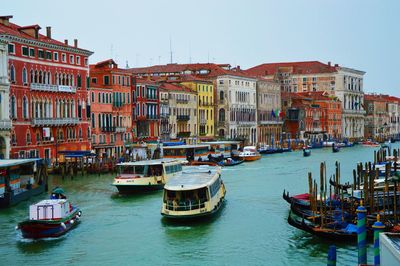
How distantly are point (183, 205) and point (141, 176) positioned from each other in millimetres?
5551

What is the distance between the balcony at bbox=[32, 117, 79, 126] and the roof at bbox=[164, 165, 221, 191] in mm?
10014

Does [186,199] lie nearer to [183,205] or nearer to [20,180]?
[183,205]

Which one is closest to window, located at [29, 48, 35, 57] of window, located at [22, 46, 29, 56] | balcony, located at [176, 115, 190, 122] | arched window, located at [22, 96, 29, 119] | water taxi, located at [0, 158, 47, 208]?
window, located at [22, 46, 29, 56]

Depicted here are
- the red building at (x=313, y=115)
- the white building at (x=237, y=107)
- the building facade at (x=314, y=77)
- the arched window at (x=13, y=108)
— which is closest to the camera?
the arched window at (x=13, y=108)

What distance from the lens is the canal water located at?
39.2ft

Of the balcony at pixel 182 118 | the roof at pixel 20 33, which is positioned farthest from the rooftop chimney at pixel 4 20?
the balcony at pixel 182 118

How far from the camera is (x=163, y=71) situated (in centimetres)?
4500

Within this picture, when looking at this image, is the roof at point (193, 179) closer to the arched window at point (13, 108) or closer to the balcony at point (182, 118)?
the arched window at point (13, 108)

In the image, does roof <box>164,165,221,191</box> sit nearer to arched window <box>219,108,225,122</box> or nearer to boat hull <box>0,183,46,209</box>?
boat hull <box>0,183,46,209</box>

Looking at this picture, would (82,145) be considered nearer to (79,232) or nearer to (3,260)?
(79,232)

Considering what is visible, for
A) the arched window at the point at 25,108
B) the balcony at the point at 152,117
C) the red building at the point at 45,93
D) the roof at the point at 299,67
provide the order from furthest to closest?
the roof at the point at 299,67, the balcony at the point at 152,117, the arched window at the point at 25,108, the red building at the point at 45,93

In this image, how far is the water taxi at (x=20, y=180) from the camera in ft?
58.1

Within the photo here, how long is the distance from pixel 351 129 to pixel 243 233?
182ft

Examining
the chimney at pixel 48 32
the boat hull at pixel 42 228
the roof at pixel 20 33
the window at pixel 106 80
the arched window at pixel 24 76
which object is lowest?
the boat hull at pixel 42 228
